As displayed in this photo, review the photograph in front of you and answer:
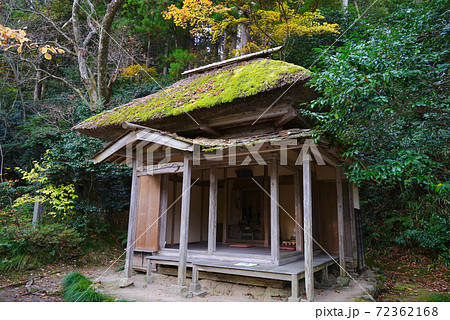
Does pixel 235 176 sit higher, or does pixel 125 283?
pixel 235 176

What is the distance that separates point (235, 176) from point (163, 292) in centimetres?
341

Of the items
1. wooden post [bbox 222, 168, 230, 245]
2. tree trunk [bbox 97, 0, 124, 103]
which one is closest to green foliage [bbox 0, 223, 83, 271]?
wooden post [bbox 222, 168, 230, 245]

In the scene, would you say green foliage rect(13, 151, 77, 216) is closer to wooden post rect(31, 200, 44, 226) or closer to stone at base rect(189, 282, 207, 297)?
wooden post rect(31, 200, 44, 226)

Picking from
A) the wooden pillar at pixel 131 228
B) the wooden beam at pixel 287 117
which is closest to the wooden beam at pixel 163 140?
the wooden pillar at pixel 131 228

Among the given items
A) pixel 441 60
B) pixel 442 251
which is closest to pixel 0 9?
pixel 441 60

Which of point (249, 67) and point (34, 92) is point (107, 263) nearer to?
point (249, 67)

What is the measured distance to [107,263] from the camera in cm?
881

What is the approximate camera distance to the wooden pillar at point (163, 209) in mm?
6871

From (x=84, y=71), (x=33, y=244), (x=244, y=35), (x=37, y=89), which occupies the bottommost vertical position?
(x=33, y=244)

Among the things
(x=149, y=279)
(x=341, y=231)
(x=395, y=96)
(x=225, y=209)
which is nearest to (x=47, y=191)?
(x=149, y=279)

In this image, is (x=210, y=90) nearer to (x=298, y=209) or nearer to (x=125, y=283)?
(x=298, y=209)

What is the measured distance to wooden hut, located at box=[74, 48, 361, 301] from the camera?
516 cm

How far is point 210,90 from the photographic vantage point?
678cm

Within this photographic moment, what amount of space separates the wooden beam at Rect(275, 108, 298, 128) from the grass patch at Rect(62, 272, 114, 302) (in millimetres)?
4549
